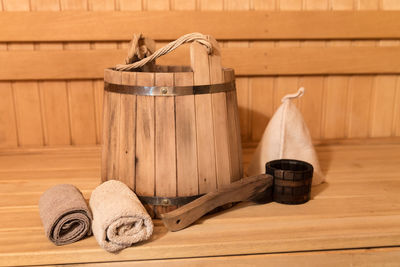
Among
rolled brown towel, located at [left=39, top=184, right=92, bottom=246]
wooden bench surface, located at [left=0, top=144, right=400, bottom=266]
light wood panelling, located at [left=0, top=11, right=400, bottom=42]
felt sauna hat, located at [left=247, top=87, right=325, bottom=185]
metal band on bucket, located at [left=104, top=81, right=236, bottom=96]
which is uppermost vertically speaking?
light wood panelling, located at [left=0, top=11, right=400, bottom=42]

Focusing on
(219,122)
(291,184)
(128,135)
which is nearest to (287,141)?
(291,184)

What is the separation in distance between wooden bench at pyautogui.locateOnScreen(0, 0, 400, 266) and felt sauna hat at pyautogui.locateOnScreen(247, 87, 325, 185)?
13 centimetres

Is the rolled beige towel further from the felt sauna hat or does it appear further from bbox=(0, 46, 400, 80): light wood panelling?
bbox=(0, 46, 400, 80): light wood panelling

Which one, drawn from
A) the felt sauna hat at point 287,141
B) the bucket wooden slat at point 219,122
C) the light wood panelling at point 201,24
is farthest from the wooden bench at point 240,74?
the bucket wooden slat at point 219,122

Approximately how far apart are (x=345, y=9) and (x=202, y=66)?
996mm

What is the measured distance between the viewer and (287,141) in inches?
55.8

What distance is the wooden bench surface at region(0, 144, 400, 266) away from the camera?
1.00 meters

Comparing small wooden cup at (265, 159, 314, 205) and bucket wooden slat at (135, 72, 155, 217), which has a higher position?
bucket wooden slat at (135, 72, 155, 217)

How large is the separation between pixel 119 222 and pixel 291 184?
0.55 metres

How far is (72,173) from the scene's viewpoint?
152 centimetres

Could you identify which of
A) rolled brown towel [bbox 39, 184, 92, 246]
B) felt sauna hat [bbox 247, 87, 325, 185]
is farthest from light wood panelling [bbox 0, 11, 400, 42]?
rolled brown towel [bbox 39, 184, 92, 246]

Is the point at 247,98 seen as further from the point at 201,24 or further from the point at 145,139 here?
the point at 145,139

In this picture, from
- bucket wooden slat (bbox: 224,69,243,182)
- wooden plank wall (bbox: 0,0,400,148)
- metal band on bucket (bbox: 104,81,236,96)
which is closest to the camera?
metal band on bucket (bbox: 104,81,236,96)

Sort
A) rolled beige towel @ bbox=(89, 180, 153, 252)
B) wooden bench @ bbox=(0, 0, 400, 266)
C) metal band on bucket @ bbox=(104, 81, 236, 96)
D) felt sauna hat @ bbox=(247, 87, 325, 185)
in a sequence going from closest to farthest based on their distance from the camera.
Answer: rolled beige towel @ bbox=(89, 180, 153, 252) < metal band on bucket @ bbox=(104, 81, 236, 96) < felt sauna hat @ bbox=(247, 87, 325, 185) < wooden bench @ bbox=(0, 0, 400, 266)
